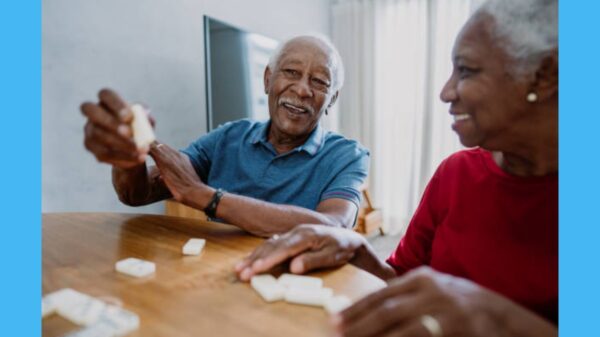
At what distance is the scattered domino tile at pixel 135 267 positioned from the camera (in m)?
0.64

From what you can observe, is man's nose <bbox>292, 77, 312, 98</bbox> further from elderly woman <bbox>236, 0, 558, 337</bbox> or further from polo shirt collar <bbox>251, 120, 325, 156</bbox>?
elderly woman <bbox>236, 0, 558, 337</bbox>

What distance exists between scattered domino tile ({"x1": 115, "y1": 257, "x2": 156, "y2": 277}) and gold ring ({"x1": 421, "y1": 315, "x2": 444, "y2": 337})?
0.45 m

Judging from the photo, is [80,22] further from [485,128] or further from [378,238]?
[378,238]

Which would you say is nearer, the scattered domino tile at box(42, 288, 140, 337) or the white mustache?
the scattered domino tile at box(42, 288, 140, 337)

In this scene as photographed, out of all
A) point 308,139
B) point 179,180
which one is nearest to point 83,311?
point 179,180

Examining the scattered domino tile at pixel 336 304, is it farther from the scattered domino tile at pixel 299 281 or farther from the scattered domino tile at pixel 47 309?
the scattered domino tile at pixel 47 309

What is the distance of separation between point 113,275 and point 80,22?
0.82m

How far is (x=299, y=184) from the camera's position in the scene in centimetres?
125

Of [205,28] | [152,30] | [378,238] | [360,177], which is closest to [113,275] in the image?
[360,177]

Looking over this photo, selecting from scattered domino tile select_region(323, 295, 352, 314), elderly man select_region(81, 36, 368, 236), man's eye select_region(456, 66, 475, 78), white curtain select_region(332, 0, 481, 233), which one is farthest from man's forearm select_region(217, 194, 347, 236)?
white curtain select_region(332, 0, 481, 233)

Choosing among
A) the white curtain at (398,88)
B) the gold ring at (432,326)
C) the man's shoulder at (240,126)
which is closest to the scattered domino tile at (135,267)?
the gold ring at (432,326)

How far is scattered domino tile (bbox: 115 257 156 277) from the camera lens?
0.64 meters

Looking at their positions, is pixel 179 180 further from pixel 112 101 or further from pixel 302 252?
pixel 112 101

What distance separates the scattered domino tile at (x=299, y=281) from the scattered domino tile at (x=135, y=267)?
8.8 inches
